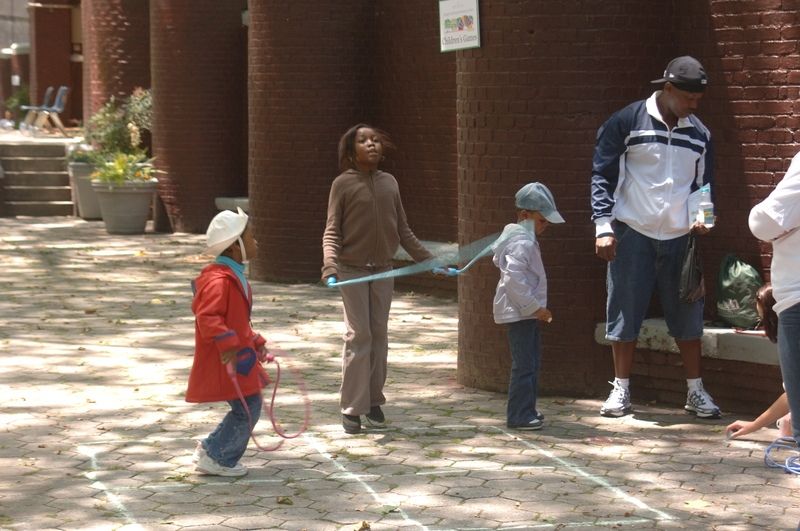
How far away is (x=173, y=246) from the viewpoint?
18594 mm

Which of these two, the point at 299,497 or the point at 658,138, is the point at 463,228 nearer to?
the point at 658,138

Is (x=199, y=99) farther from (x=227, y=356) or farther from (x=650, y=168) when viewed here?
(x=227, y=356)

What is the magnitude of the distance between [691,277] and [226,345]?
2.99 meters

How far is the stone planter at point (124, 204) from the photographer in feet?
65.8

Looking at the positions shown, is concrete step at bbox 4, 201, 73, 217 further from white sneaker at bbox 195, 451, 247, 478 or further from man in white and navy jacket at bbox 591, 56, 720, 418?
white sneaker at bbox 195, 451, 247, 478

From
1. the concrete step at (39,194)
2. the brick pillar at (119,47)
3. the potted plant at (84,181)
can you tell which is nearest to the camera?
the potted plant at (84,181)

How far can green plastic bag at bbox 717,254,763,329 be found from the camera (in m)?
8.73

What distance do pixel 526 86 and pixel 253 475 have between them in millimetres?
3194

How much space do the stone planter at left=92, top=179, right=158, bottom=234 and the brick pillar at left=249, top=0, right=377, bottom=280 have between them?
5340 mm

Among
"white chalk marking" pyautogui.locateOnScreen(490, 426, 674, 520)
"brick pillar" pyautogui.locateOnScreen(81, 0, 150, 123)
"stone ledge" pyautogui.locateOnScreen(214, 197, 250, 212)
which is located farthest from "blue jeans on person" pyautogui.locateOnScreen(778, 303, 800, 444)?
"brick pillar" pyautogui.locateOnScreen(81, 0, 150, 123)

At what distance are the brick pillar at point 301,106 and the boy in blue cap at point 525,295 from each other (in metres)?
6.53

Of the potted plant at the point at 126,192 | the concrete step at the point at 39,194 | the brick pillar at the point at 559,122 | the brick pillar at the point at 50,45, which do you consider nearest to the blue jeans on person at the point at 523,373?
the brick pillar at the point at 559,122

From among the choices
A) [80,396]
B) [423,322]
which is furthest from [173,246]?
[80,396]

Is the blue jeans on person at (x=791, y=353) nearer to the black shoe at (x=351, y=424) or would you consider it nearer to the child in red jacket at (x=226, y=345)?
the child in red jacket at (x=226, y=345)
